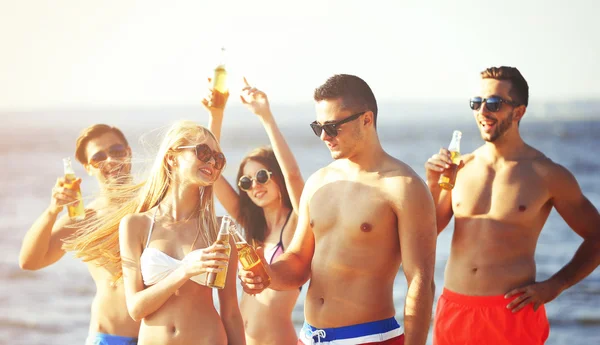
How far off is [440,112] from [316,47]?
5443 millimetres

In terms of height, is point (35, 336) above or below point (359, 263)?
below

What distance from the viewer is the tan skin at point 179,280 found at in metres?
3.65

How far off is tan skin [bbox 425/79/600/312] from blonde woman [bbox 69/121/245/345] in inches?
50.6

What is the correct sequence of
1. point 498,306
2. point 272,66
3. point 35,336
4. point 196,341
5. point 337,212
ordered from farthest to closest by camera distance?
point 272,66 → point 35,336 → point 498,306 → point 337,212 → point 196,341

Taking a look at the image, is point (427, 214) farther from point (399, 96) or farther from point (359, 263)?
point (399, 96)

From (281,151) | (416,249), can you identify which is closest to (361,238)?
(416,249)

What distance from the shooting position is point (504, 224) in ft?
15.1

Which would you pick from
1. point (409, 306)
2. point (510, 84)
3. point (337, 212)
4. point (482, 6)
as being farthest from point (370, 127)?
point (482, 6)

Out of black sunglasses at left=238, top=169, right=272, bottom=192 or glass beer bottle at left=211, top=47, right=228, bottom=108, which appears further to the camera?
black sunglasses at left=238, top=169, right=272, bottom=192

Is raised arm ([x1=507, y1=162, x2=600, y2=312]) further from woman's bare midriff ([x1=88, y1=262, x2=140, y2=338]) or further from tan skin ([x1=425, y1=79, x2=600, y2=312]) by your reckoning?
woman's bare midriff ([x1=88, y1=262, x2=140, y2=338])

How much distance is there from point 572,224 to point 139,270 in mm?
2477

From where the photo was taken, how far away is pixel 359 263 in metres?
3.82

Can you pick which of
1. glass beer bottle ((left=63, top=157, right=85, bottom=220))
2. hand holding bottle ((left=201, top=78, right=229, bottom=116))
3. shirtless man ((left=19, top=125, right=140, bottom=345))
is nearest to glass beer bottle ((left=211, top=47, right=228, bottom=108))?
hand holding bottle ((left=201, top=78, right=229, bottom=116))

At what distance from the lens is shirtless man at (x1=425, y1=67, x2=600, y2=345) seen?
4598mm
